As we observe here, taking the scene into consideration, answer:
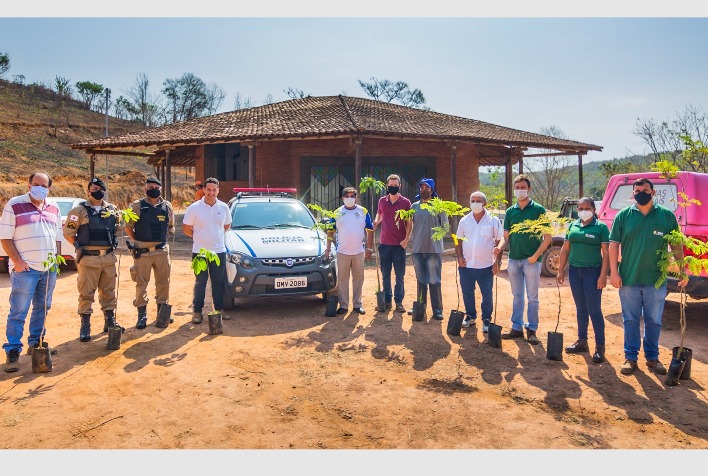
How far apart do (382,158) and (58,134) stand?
1214 inches

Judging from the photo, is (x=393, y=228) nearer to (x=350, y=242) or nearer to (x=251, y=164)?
(x=350, y=242)

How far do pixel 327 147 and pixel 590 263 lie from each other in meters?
13.1

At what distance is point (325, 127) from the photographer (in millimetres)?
15367

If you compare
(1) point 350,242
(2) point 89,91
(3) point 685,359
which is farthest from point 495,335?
(2) point 89,91

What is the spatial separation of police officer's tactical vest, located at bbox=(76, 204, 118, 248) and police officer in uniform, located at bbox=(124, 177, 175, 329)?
12.0 inches

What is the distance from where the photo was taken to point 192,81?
54.4 m

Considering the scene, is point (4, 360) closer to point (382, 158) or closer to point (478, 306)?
point (478, 306)

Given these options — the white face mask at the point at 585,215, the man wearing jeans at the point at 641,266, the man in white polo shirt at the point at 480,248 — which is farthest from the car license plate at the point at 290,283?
the man wearing jeans at the point at 641,266

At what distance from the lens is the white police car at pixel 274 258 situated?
6.62 meters

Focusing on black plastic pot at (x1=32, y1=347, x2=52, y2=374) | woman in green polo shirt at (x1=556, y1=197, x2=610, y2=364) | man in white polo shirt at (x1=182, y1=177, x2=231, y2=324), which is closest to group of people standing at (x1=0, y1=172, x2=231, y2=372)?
man in white polo shirt at (x1=182, y1=177, x2=231, y2=324)

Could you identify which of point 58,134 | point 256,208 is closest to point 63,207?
point 256,208

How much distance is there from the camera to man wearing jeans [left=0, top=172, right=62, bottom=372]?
4770 millimetres

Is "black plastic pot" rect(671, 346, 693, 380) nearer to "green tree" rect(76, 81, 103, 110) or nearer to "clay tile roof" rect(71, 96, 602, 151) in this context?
"clay tile roof" rect(71, 96, 602, 151)

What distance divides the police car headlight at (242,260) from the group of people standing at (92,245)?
0.19m
